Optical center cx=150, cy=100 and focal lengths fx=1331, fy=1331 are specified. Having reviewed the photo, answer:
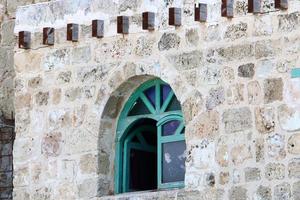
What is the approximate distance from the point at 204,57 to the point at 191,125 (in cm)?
62

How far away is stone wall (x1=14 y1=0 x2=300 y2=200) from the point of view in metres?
11.4

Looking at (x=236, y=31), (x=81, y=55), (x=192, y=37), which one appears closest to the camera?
(x=236, y=31)

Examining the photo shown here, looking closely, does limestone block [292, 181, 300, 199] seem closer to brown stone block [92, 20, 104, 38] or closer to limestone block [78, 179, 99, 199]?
limestone block [78, 179, 99, 199]

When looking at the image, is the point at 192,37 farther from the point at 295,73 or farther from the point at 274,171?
the point at 274,171

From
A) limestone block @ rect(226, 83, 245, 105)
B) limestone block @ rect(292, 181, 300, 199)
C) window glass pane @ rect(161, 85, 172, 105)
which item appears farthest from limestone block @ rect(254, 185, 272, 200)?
window glass pane @ rect(161, 85, 172, 105)

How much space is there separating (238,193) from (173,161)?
0.95 m

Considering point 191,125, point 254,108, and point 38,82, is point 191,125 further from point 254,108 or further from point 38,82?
point 38,82

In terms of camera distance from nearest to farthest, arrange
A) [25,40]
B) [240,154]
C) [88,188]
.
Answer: [240,154], [88,188], [25,40]

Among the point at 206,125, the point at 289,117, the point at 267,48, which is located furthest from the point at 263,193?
the point at 267,48

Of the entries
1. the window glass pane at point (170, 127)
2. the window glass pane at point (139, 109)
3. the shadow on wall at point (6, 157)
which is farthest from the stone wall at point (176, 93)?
the shadow on wall at point (6, 157)

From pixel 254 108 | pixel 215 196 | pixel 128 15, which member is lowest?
pixel 215 196

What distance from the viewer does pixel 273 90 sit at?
449 inches

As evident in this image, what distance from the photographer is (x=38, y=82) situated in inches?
511

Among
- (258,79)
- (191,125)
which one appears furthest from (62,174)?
(258,79)
